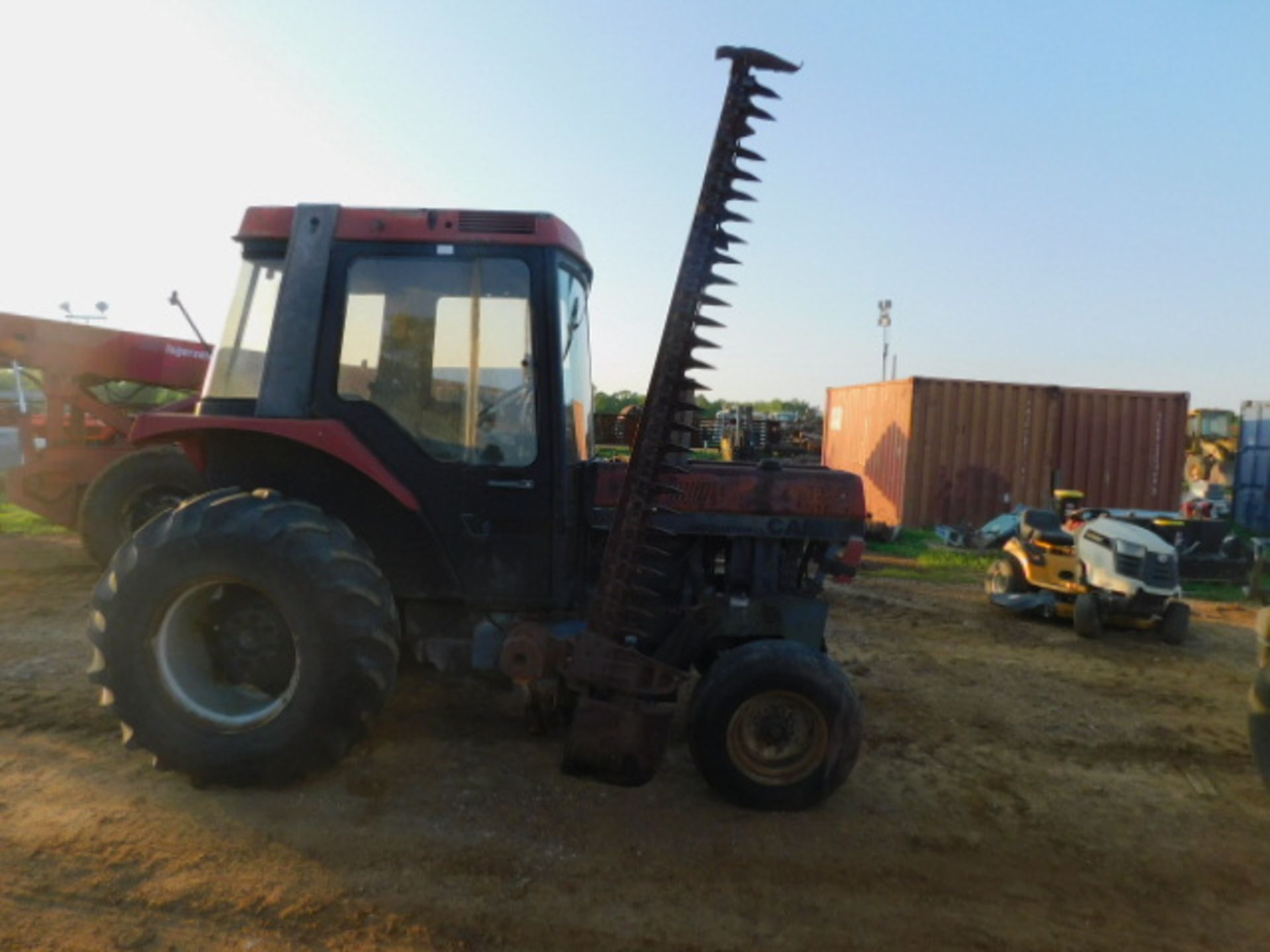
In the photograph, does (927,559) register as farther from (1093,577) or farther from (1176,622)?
(1176,622)

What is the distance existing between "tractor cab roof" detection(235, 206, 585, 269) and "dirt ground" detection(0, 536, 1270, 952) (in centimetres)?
252

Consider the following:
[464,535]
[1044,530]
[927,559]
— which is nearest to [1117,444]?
[927,559]

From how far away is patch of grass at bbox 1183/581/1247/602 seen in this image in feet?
32.6

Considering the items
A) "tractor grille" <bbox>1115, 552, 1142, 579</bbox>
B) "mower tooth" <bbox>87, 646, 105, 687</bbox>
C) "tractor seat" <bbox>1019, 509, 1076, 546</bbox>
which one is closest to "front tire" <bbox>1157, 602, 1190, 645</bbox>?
"tractor grille" <bbox>1115, 552, 1142, 579</bbox>

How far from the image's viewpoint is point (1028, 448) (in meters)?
13.9

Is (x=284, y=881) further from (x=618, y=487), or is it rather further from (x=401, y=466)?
(x=618, y=487)

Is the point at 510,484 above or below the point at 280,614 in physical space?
above

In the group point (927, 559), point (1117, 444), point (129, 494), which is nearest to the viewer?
point (129, 494)

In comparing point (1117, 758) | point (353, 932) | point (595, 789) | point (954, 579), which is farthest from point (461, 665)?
point (954, 579)

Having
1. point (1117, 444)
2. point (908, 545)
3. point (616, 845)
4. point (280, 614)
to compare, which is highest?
point (1117, 444)

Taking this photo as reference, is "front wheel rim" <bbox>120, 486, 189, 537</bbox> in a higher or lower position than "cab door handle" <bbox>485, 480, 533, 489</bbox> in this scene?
lower

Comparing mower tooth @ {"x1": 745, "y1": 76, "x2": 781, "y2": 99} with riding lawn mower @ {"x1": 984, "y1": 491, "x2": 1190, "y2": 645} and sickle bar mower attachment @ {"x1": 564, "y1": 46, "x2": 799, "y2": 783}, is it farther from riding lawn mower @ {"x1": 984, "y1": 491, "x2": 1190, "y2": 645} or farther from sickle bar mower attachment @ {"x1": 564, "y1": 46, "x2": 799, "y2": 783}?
riding lawn mower @ {"x1": 984, "y1": 491, "x2": 1190, "y2": 645}

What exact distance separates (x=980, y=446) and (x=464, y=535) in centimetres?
1197

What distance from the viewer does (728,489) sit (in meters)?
4.13
